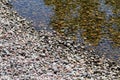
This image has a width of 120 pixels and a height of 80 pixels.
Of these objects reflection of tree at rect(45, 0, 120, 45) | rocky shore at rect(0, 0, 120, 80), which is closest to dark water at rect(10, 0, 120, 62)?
reflection of tree at rect(45, 0, 120, 45)

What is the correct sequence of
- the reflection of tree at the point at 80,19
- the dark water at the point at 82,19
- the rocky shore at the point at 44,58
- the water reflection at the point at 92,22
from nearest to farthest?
1. the rocky shore at the point at 44,58
2. the water reflection at the point at 92,22
3. the dark water at the point at 82,19
4. the reflection of tree at the point at 80,19

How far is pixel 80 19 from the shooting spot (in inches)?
1230

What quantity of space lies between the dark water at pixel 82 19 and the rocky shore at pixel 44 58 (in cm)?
133

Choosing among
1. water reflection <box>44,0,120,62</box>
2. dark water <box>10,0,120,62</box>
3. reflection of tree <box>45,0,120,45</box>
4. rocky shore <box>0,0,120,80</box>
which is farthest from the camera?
reflection of tree <box>45,0,120,45</box>

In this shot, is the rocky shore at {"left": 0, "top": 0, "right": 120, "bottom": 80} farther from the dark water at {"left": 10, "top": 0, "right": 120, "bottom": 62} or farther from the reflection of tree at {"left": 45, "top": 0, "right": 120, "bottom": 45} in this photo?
the reflection of tree at {"left": 45, "top": 0, "right": 120, "bottom": 45}

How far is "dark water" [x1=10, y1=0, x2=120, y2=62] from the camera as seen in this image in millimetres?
26938

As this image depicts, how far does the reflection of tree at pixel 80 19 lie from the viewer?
28406 mm

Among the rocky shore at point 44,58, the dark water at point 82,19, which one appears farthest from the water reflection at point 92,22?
the rocky shore at point 44,58

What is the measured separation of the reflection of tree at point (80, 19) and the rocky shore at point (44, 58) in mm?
1817

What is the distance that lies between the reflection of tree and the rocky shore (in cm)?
182

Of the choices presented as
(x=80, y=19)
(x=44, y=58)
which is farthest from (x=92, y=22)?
(x=44, y=58)

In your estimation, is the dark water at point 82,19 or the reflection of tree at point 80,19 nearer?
the dark water at point 82,19

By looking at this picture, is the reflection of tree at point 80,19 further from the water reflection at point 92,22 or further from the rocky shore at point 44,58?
the rocky shore at point 44,58

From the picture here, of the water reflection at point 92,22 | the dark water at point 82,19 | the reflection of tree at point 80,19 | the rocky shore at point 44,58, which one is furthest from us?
the reflection of tree at point 80,19
